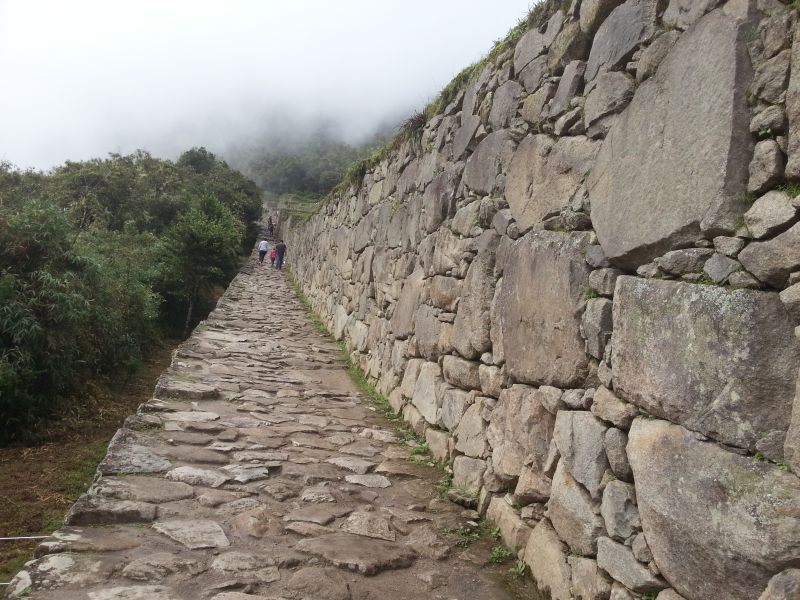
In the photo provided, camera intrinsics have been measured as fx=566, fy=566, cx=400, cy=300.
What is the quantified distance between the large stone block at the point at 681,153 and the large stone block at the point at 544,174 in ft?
0.85

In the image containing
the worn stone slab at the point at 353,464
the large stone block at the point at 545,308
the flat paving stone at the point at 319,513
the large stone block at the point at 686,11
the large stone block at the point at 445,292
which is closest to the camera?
the large stone block at the point at 686,11

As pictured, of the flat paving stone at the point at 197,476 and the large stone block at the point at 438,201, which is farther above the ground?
the large stone block at the point at 438,201

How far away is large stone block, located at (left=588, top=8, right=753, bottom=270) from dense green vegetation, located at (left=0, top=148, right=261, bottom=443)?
16.7 ft

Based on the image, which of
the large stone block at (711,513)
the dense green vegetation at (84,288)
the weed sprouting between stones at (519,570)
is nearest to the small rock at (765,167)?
the large stone block at (711,513)

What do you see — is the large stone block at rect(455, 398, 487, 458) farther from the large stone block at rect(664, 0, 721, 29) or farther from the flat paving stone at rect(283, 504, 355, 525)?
the large stone block at rect(664, 0, 721, 29)

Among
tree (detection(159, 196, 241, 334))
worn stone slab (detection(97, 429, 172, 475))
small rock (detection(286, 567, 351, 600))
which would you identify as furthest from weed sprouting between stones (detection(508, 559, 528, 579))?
tree (detection(159, 196, 241, 334))

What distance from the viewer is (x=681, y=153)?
206 centimetres

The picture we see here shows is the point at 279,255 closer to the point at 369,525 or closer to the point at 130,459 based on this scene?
the point at 130,459

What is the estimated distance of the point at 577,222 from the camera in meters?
2.73

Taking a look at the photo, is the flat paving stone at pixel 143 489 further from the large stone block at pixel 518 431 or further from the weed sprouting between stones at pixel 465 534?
the large stone block at pixel 518 431

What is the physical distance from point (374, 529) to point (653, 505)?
5.29 ft

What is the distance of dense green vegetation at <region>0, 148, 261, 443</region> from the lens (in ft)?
17.1

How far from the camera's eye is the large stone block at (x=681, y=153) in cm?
185

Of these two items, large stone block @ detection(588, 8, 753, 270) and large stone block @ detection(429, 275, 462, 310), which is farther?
large stone block @ detection(429, 275, 462, 310)
